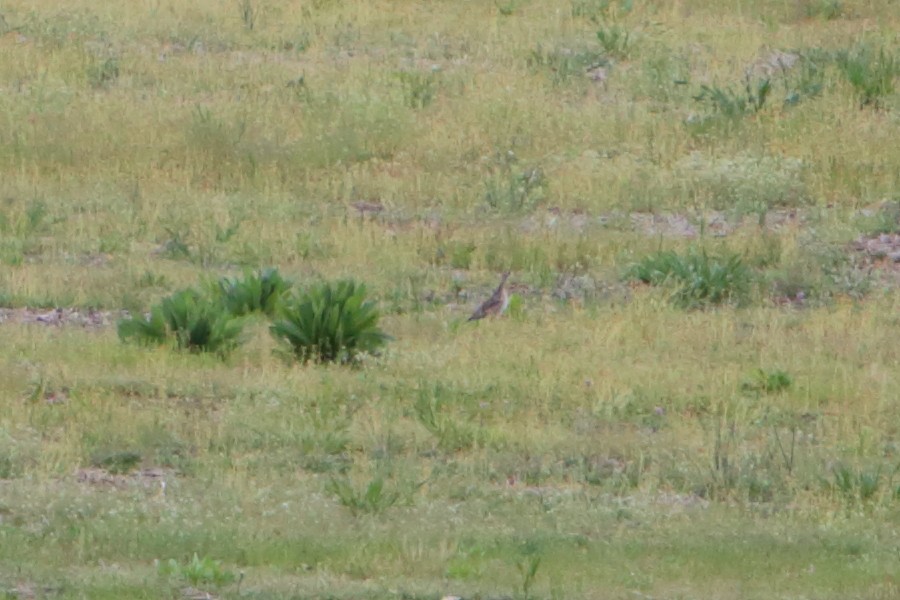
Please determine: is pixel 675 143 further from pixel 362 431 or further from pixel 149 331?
pixel 362 431

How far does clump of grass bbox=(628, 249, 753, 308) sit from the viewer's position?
13.6 meters

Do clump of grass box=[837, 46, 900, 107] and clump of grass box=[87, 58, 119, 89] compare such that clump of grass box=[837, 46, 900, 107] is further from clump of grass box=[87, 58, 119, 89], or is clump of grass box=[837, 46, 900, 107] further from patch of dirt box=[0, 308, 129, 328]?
patch of dirt box=[0, 308, 129, 328]

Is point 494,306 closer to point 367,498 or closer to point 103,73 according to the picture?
point 367,498

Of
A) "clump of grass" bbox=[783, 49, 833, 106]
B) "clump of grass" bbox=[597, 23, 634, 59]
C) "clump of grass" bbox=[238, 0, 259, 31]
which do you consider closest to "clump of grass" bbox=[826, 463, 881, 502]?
"clump of grass" bbox=[783, 49, 833, 106]

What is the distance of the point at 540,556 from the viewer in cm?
771

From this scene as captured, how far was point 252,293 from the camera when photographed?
12688mm

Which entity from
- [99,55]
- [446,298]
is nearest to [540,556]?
[446,298]

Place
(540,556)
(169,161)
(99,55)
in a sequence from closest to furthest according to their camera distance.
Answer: (540,556) → (169,161) → (99,55)

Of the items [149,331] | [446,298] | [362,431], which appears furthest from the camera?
[446,298]

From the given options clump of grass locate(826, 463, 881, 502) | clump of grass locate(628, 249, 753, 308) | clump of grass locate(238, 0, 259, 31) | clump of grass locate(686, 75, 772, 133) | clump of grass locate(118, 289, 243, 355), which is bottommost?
clump of grass locate(628, 249, 753, 308)

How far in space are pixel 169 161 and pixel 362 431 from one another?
7869 millimetres

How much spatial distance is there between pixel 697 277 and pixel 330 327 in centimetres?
326

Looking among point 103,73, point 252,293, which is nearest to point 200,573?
point 252,293

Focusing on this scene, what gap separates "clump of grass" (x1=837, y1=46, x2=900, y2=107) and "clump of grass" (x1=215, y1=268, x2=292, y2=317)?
785 cm
